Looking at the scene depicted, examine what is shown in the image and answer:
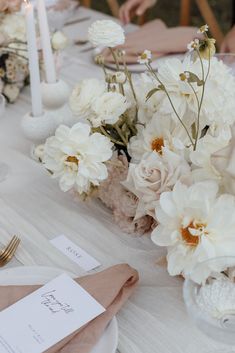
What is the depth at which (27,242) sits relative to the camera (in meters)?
0.97

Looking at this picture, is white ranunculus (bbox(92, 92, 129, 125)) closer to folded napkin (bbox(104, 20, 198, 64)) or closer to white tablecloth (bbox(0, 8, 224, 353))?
white tablecloth (bbox(0, 8, 224, 353))

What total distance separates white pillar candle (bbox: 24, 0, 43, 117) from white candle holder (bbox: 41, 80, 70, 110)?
67mm

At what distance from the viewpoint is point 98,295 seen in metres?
0.80

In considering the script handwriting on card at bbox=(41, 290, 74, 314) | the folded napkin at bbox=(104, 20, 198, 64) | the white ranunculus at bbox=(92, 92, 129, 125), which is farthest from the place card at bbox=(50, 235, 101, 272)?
the folded napkin at bbox=(104, 20, 198, 64)

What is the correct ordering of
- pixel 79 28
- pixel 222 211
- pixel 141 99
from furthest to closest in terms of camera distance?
pixel 79 28 → pixel 141 99 → pixel 222 211

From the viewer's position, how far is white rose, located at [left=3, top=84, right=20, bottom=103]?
1.42m

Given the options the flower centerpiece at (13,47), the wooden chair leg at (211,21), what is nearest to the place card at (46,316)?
the flower centerpiece at (13,47)

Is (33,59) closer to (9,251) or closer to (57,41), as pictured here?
(57,41)

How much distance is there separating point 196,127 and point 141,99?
135 mm

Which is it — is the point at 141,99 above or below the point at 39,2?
below

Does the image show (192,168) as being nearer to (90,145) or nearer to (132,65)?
(90,145)

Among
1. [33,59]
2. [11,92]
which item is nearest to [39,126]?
[33,59]

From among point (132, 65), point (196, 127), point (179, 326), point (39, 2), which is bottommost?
point (179, 326)

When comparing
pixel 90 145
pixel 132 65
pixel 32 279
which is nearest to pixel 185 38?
pixel 132 65
